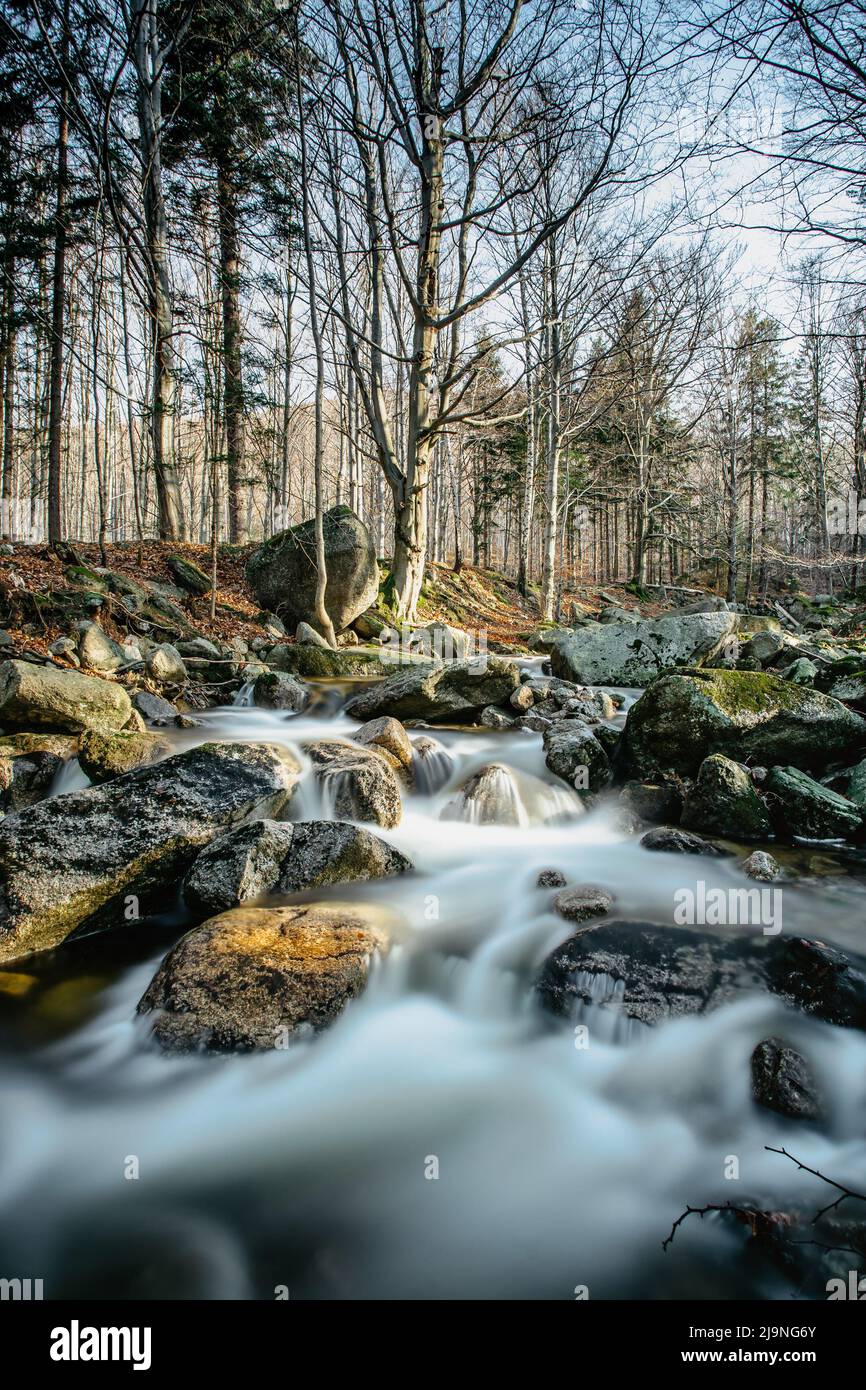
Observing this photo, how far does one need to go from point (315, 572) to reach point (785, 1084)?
11065mm

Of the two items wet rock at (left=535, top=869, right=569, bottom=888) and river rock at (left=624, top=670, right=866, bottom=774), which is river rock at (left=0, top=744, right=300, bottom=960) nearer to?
wet rock at (left=535, top=869, right=569, bottom=888)

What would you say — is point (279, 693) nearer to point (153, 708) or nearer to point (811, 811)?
point (153, 708)

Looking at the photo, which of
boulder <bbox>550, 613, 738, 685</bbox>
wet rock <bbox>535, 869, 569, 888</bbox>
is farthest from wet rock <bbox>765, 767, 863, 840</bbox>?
boulder <bbox>550, 613, 738, 685</bbox>

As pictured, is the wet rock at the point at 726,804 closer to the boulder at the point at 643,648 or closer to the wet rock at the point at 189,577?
the boulder at the point at 643,648

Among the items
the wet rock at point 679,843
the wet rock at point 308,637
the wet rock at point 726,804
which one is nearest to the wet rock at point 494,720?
the wet rock at point 726,804

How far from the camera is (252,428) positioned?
15422 millimetres

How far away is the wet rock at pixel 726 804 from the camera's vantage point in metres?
5.04

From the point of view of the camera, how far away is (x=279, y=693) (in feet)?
25.9

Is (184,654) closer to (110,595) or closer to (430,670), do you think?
(110,595)

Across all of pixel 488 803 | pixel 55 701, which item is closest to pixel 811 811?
pixel 488 803

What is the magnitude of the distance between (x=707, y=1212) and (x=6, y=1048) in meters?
3.07

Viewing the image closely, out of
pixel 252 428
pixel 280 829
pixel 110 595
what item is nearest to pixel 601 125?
pixel 280 829

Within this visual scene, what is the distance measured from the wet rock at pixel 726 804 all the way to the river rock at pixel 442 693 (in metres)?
3.01

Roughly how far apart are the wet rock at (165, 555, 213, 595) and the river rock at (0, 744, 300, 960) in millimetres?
8115
